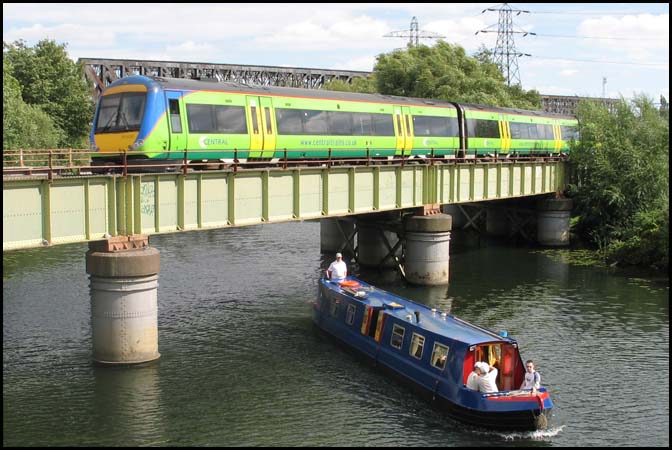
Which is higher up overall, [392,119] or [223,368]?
[392,119]

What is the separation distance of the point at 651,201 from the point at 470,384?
37819 millimetres

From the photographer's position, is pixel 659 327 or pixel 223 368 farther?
pixel 659 327

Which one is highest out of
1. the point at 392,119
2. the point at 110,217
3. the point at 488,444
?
the point at 392,119

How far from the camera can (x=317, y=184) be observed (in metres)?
36.6

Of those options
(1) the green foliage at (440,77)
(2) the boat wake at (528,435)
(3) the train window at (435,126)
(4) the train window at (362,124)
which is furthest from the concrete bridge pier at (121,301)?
(1) the green foliage at (440,77)

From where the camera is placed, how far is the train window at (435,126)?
153 ft

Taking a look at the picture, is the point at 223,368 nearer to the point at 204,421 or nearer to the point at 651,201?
the point at 204,421

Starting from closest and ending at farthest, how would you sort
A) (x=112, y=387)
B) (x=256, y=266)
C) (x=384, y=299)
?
1. (x=112, y=387)
2. (x=384, y=299)
3. (x=256, y=266)

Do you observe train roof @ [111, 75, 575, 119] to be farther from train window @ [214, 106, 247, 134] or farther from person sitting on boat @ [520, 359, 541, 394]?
person sitting on boat @ [520, 359, 541, 394]

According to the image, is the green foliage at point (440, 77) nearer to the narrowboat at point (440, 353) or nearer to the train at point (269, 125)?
the train at point (269, 125)

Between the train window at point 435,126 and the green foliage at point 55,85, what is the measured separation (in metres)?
47.4

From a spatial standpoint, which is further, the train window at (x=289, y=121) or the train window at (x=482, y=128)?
the train window at (x=482, y=128)

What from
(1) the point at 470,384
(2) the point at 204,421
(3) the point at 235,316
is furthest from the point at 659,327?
(2) the point at 204,421

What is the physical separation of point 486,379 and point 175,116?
638 inches
